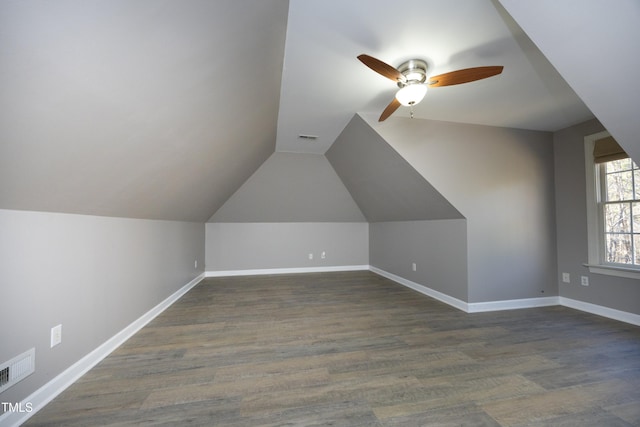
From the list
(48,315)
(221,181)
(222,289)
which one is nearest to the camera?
(48,315)

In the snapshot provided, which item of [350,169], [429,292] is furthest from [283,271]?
[429,292]

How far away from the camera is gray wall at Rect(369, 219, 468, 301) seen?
3.12 metres

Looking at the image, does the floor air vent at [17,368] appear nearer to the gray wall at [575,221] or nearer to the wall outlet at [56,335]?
the wall outlet at [56,335]

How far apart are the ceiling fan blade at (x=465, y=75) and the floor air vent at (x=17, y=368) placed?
294 cm

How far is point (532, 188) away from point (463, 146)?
1119mm

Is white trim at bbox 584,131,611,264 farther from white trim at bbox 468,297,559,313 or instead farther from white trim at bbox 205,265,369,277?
white trim at bbox 205,265,369,277

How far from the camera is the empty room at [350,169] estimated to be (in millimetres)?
1156

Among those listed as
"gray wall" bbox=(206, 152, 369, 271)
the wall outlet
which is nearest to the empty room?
the wall outlet

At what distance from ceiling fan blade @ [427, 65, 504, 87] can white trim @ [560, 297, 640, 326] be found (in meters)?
3.04

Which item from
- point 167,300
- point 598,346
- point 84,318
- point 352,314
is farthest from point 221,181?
point 598,346

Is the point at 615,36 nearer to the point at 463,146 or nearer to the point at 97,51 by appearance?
Result: the point at 463,146

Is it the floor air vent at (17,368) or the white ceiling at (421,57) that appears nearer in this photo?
the floor air vent at (17,368)

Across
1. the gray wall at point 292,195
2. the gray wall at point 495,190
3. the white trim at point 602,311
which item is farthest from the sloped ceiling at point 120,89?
the white trim at point 602,311

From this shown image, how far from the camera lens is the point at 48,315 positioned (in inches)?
58.7
